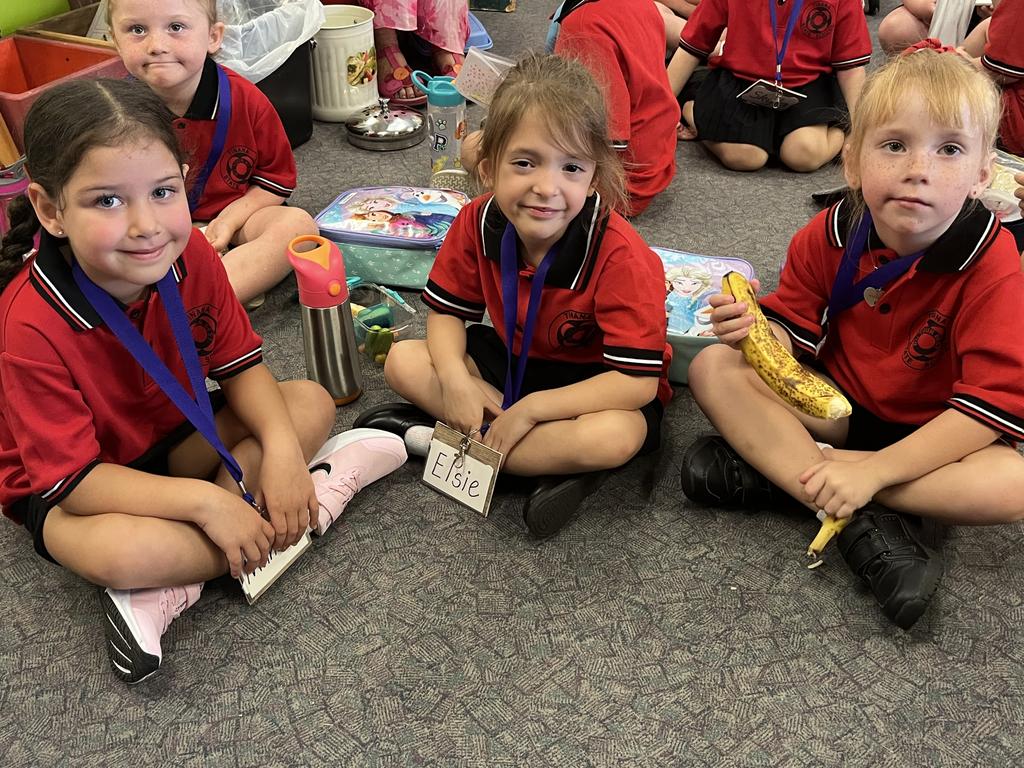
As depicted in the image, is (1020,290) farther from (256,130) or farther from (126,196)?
(256,130)

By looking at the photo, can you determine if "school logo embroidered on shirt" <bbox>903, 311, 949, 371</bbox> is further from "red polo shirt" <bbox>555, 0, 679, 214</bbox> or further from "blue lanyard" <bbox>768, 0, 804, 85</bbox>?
"blue lanyard" <bbox>768, 0, 804, 85</bbox>

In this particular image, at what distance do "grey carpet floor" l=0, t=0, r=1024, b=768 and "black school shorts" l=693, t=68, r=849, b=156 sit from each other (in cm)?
125

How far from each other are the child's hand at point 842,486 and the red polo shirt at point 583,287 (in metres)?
0.25

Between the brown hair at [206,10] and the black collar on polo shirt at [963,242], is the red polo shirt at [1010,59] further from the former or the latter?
the brown hair at [206,10]

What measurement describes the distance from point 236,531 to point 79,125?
0.48 metres

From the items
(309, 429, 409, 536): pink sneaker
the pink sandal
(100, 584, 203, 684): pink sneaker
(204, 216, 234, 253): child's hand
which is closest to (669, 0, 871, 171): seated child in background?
the pink sandal

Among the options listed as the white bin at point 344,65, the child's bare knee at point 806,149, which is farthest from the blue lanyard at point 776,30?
the white bin at point 344,65

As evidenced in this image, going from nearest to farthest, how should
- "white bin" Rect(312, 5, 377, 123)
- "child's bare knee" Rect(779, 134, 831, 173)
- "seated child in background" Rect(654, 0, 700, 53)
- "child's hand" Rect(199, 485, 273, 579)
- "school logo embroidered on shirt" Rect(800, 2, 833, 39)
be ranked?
"child's hand" Rect(199, 485, 273, 579)
"school logo embroidered on shirt" Rect(800, 2, 833, 39)
"child's bare knee" Rect(779, 134, 831, 173)
"white bin" Rect(312, 5, 377, 123)
"seated child in background" Rect(654, 0, 700, 53)

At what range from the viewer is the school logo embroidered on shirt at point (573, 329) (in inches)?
48.5

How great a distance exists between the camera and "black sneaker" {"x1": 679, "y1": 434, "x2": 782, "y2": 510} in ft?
4.05

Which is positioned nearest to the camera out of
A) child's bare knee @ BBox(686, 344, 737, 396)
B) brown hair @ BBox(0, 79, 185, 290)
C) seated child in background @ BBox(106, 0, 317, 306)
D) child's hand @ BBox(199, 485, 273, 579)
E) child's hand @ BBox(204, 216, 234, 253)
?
brown hair @ BBox(0, 79, 185, 290)

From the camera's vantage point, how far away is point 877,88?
3.59 feet

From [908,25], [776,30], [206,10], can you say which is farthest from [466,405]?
[908,25]

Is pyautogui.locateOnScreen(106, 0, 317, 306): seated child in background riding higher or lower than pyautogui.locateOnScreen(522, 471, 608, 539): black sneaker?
higher
